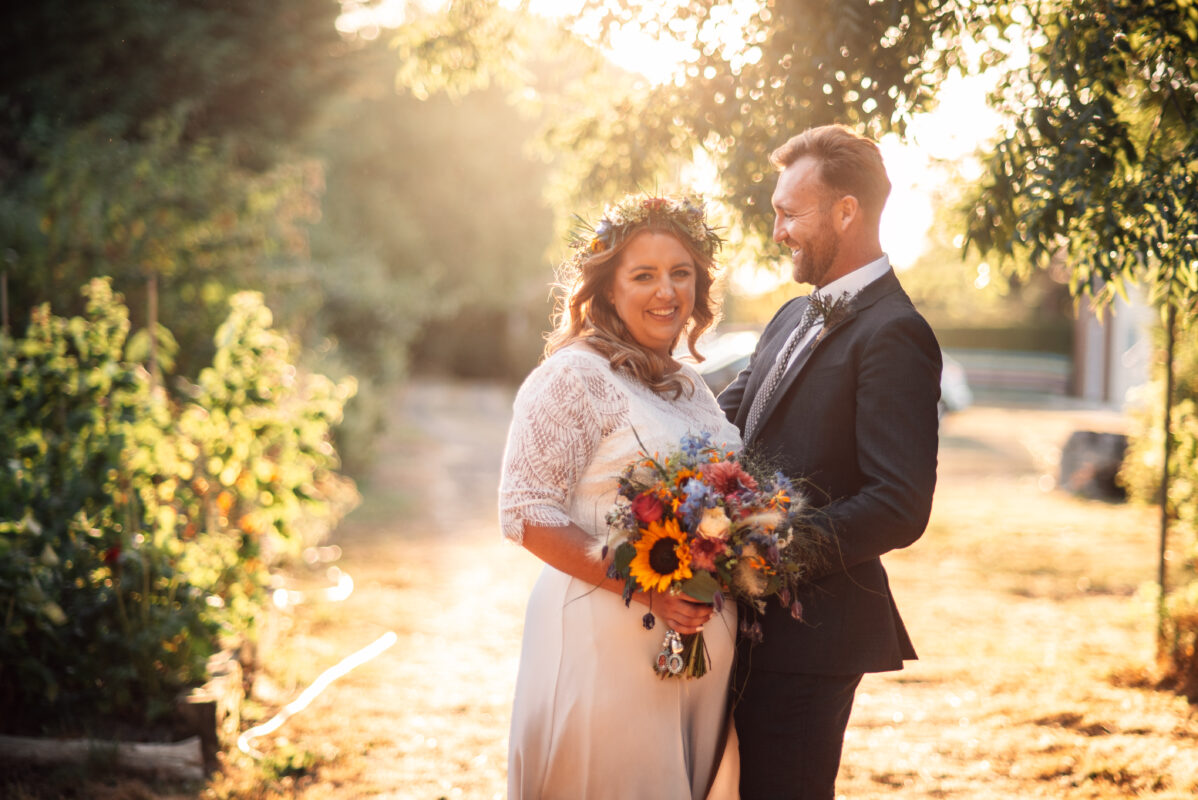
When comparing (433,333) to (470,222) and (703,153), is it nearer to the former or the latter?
(470,222)

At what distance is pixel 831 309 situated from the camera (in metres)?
2.62

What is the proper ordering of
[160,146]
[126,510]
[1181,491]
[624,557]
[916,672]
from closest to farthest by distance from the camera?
[624,557] < [126,510] < [1181,491] < [916,672] < [160,146]

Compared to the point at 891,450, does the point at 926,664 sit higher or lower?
lower

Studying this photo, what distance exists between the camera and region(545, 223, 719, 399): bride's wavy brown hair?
272cm

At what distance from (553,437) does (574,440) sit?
0.06m

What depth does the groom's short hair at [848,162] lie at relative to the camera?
263cm

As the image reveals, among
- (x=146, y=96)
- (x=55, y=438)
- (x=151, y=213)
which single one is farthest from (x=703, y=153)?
(x=146, y=96)

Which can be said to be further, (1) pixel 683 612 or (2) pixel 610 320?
Answer: (2) pixel 610 320

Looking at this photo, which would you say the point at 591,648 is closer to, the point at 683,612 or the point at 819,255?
the point at 683,612

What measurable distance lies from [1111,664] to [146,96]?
9.97 metres

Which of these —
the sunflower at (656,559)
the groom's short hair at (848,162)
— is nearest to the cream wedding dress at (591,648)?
the sunflower at (656,559)

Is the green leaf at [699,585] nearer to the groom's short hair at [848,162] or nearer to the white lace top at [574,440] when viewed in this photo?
the white lace top at [574,440]

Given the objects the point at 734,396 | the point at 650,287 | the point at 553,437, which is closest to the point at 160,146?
the point at 734,396

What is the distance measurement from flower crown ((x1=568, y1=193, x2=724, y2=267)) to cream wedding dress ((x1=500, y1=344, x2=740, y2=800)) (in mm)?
344
